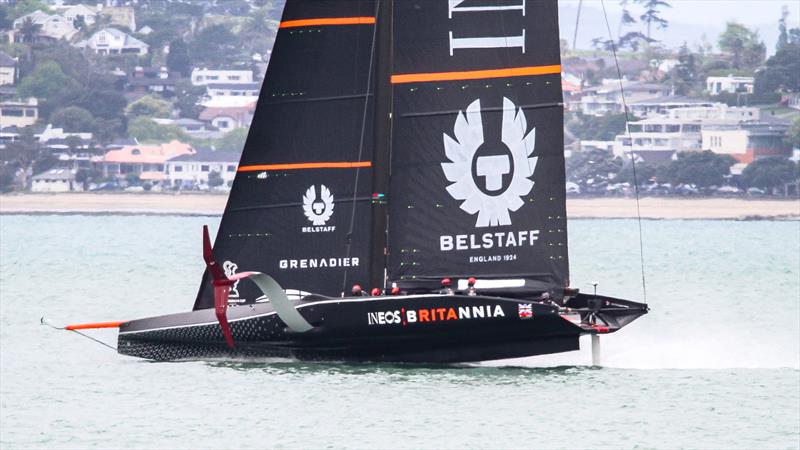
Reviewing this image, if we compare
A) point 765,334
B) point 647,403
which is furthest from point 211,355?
point 765,334

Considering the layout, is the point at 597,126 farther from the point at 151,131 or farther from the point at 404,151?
the point at 404,151

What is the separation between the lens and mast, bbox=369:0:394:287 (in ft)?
82.8

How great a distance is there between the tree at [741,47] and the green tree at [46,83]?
201ft

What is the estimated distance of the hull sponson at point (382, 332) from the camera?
78.6 feet

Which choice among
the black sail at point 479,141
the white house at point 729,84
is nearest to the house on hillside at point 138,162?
the white house at point 729,84

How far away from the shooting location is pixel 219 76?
174250 millimetres

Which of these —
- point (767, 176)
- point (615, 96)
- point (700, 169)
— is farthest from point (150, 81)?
point (767, 176)

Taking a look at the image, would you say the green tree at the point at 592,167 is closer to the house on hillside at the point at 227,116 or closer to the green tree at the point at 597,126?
the green tree at the point at 597,126

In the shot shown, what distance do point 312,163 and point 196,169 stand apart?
10877 cm

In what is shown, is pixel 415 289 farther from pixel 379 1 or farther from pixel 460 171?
pixel 379 1

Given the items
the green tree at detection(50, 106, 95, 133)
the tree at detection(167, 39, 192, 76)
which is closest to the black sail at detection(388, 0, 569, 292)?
the green tree at detection(50, 106, 95, 133)

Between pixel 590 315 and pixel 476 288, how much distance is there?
5.20 feet

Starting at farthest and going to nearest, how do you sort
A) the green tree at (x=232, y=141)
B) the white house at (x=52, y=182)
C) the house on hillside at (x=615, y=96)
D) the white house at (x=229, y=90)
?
1. the white house at (x=229, y=90)
2. the house on hillside at (x=615, y=96)
3. the green tree at (x=232, y=141)
4. the white house at (x=52, y=182)

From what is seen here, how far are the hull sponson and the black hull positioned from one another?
13 mm
